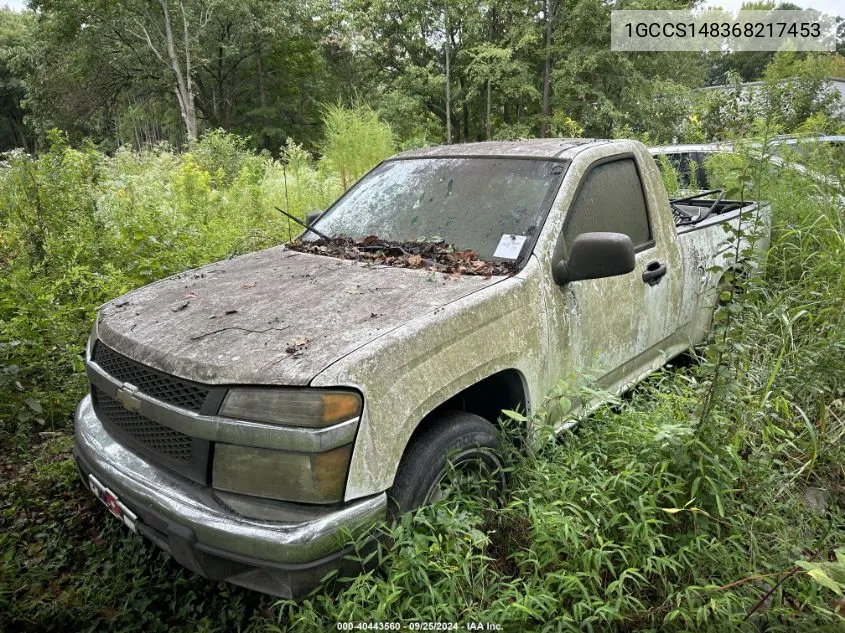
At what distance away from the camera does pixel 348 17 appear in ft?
72.0

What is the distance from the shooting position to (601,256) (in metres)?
2.30

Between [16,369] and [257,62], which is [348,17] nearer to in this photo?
[257,62]

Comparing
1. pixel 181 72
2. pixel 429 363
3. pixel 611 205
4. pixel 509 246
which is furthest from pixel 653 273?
pixel 181 72

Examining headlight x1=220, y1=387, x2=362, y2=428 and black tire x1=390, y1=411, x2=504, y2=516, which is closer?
headlight x1=220, y1=387, x2=362, y2=428

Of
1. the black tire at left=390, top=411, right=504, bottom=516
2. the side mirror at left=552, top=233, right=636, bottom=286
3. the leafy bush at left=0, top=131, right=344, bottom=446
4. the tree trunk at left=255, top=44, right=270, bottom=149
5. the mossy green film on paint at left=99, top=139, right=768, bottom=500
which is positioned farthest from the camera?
the tree trunk at left=255, top=44, right=270, bottom=149

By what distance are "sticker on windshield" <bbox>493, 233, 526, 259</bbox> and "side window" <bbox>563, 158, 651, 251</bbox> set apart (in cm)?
25

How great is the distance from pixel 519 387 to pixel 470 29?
61.6 ft

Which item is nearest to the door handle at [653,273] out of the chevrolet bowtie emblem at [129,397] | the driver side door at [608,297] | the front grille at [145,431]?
the driver side door at [608,297]

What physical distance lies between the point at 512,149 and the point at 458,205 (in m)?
0.55

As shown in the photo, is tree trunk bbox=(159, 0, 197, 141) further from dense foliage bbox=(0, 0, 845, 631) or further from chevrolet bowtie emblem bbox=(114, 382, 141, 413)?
chevrolet bowtie emblem bbox=(114, 382, 141, 413)

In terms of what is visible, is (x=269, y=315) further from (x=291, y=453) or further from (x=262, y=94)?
(x=262, y=94)

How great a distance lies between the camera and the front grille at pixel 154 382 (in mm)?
1819

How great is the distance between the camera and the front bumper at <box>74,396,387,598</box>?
5.37 feet

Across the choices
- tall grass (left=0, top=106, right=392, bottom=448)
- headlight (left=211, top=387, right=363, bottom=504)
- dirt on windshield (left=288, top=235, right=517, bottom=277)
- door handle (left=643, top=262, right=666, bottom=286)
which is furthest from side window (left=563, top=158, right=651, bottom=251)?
tall grass (left=0, top=106, right=392, bottom=448)
